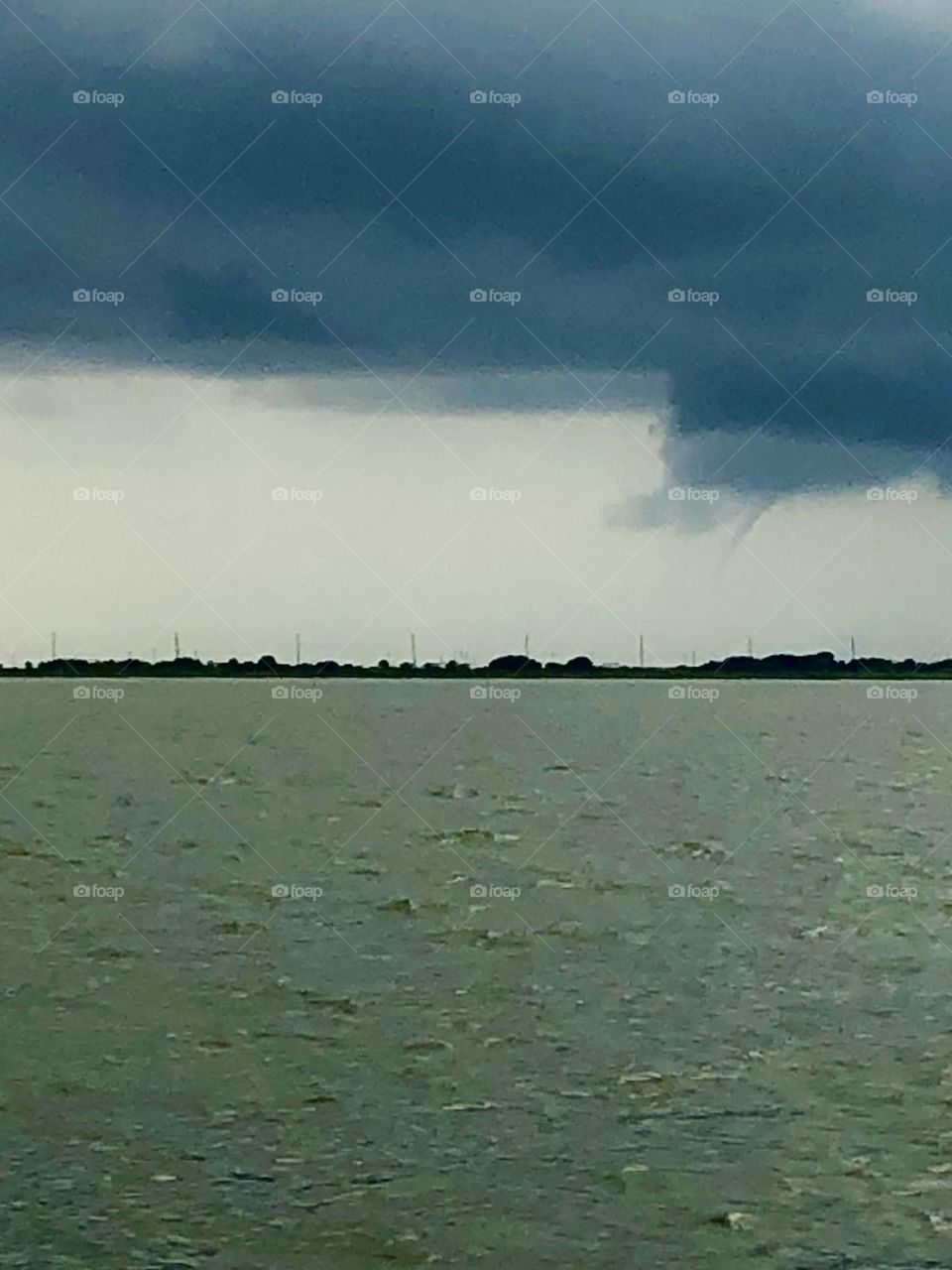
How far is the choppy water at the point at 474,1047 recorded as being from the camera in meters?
16.5

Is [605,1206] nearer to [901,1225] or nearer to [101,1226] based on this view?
[901,1225]

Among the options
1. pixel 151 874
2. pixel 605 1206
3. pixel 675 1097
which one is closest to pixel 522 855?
pixel 151 874

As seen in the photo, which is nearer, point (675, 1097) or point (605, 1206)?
point (605, 1206)

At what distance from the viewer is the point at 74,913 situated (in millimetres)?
35656

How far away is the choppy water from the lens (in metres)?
16.5

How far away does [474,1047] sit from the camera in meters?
22.9

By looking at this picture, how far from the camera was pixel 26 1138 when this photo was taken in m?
18.8

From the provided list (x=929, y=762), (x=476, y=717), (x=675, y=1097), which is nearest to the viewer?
(x=675, y=1097)

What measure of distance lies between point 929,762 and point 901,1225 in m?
87.8

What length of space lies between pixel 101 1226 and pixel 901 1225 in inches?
304

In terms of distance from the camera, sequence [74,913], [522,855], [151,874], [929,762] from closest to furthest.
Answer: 1. [74,913]
2. [151,874]
3. [522,855]
4. [929,762]

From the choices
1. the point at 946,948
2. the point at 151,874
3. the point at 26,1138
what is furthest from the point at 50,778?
the point at 26,1138

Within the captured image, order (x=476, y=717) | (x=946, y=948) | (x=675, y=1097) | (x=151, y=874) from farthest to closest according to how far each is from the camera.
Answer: (x=476, y=717), (x=151, y=874), (x=946, y=948), (x=675, y=1097)

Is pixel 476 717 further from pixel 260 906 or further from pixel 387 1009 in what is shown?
pixel 387 1009
